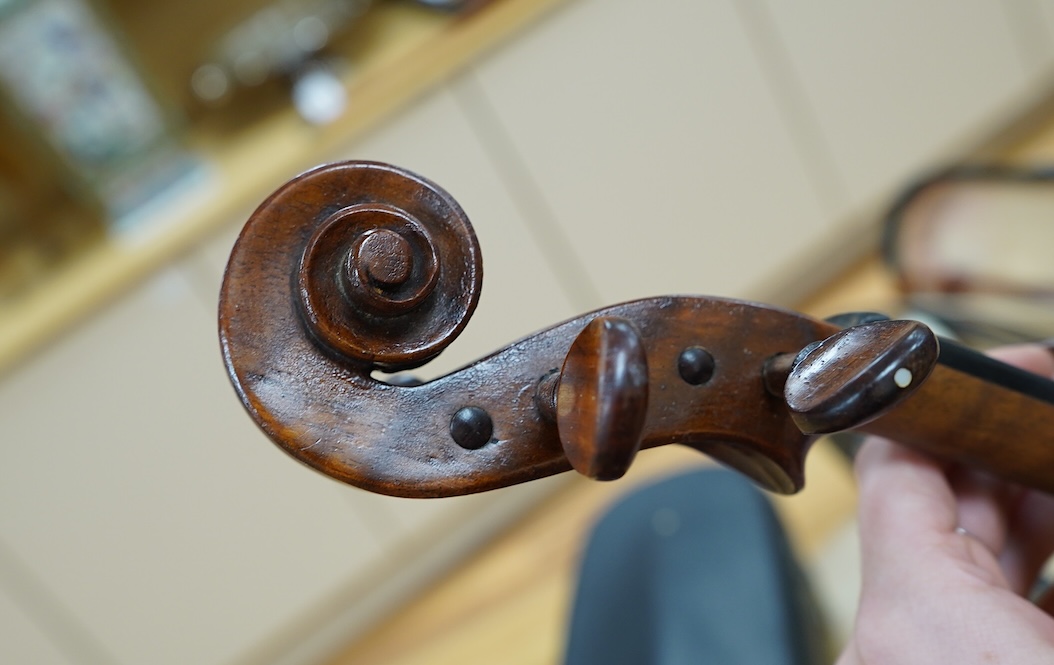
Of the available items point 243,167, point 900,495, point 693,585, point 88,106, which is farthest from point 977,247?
point 88,106

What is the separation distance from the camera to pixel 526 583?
159 cm

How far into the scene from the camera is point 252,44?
1.70 m

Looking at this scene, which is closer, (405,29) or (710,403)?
(710,403)

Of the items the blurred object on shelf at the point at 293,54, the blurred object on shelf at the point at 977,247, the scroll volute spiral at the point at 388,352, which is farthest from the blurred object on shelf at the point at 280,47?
the scroll volute spiral at the point at 388,352

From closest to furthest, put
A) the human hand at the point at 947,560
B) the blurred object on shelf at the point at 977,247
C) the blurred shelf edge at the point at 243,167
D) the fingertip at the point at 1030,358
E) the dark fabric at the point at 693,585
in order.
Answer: the human hand at the point at 947,560 < the fingertip at the point at 1030,358 < the dark fabric at the point at 693,585 < the blurred object on shelf at the point at 977,247 < the blurred shelf edge at the point at 243,167

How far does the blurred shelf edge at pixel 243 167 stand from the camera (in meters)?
1.39

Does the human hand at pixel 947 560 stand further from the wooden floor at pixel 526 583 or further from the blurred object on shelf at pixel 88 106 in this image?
the blurred object on shelf at pixel 88 106

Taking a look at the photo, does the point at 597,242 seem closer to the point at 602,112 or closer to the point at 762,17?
the point at 602,112

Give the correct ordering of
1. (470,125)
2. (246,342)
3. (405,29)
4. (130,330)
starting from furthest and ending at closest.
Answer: (405,29), (470,125), (130,330), (246,342)

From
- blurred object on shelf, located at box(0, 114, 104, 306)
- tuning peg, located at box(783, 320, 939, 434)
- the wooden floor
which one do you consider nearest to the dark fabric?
the wooden floor

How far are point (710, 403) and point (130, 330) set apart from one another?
1.17 metres

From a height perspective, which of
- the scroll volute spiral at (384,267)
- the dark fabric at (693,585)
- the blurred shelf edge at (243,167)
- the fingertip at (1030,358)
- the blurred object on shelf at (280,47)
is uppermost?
the blurred object on shelf at (280,47)

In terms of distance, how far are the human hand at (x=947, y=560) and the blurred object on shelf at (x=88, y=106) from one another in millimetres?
1308

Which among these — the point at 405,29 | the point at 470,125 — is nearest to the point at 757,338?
the point at 470,125
